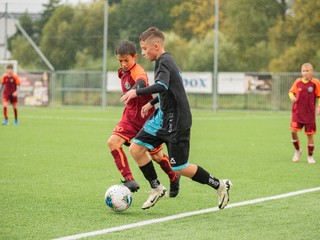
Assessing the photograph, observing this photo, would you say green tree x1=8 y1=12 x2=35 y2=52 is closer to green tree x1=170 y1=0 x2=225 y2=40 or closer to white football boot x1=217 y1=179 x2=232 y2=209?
green tree x1=170 y1=0 x2=225 y2=40

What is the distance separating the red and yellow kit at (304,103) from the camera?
44.1ft

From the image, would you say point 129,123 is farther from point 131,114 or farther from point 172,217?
point 172,217

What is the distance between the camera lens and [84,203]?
8078 millimetres

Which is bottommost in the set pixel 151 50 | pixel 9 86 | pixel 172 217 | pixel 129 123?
pixel 172 217

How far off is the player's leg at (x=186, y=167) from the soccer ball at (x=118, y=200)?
0.59 metres

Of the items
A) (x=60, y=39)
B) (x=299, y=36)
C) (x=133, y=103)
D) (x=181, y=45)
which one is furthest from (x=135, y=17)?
(x=133, y=103)

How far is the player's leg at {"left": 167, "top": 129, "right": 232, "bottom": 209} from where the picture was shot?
7395 millimetres

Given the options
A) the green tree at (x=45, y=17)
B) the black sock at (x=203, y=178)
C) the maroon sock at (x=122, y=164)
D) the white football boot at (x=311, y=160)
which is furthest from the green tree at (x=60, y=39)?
the black sock at (x=203, y=178)

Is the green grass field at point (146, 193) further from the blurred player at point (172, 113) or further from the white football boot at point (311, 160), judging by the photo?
the blurred player at point (172, 113)

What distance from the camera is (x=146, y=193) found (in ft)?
29.6

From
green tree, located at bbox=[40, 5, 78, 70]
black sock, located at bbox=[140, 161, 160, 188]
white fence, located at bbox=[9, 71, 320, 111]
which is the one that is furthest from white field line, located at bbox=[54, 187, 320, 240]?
green tree, located at bbox=[40, 5, 78, 70]

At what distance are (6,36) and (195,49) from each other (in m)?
10.6

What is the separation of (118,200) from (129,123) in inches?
60.3

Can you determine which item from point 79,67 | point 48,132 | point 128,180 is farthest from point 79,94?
point 128,180
